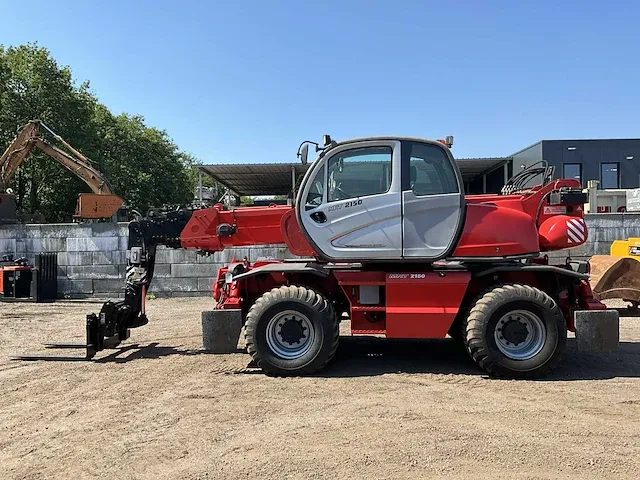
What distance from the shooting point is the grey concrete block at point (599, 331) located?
6059mm

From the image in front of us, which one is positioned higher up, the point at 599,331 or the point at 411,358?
the point at 599,331

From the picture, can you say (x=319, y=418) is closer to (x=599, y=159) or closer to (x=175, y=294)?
(x=175, y=294)

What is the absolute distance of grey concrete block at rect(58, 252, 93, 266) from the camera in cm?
1362

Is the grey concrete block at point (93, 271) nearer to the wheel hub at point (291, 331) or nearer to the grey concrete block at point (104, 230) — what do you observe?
the grey concrete block at point (104, 230)

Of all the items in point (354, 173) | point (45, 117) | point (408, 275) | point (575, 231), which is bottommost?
point (408, 275)

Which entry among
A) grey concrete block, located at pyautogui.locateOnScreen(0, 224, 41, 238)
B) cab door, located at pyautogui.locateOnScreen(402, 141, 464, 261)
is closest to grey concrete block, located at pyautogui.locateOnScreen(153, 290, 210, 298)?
grey concrete block, located at pyautogui.locateOnScreen(0, 224, 41, 238)

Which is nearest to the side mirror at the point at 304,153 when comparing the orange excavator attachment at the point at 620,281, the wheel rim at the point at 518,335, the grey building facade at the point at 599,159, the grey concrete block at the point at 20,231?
the wheel rim at the point at 518,335

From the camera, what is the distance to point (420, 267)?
21.2 ft

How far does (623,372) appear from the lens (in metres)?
6.34

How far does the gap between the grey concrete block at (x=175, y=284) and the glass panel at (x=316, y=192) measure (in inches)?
305

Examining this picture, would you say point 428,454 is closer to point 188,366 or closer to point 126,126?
point 188,366

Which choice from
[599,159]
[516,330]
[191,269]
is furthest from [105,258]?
[599,159]

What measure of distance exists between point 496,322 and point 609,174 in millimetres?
28473

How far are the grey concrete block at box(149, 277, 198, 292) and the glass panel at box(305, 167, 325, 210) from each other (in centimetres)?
775
